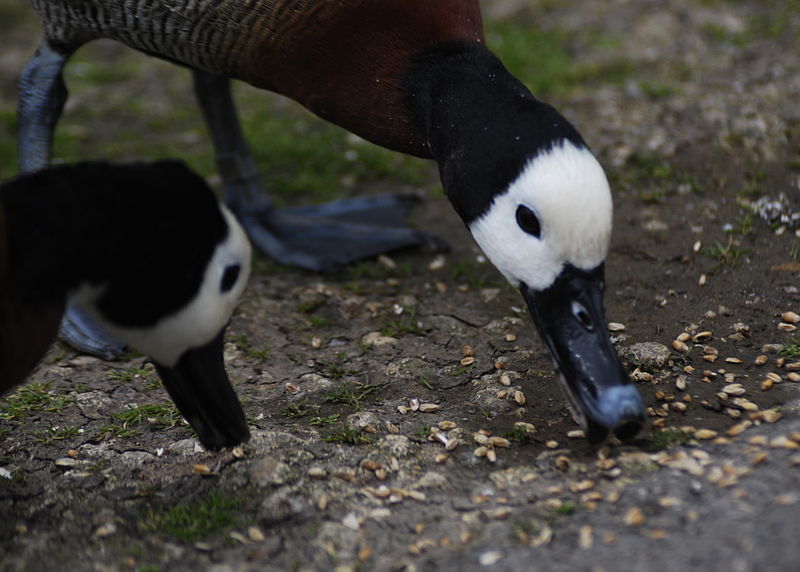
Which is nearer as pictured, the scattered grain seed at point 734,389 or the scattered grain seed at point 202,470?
the scattered grain seed at point 202,470

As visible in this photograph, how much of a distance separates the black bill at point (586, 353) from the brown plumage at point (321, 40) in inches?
32.8

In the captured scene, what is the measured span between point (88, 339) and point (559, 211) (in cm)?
197

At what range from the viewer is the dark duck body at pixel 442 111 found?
2.47 m

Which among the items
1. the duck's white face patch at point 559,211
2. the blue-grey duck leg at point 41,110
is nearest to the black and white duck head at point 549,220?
the duck's white face patch at point 559,211

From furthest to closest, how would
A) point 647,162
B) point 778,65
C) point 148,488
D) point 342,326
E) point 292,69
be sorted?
1. point 778,65
2. point 647,162
3. point 342,326
4. point 292,69
5. point 148,488

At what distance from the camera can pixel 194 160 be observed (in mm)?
5227

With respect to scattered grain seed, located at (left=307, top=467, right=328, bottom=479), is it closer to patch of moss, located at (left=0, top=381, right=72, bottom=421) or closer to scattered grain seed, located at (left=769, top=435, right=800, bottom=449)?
patch of moss, located at (left=0, top=381, right=72, bottom=421)

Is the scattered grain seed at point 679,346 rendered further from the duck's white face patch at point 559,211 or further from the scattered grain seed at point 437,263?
the scattered grain seed at point 437,263

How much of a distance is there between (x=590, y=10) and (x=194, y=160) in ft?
9.42

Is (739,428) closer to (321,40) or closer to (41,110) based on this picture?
(321,40)

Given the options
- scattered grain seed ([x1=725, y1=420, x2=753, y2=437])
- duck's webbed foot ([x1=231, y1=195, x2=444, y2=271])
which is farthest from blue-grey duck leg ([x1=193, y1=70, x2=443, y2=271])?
scattered grain seed ([x1=725, y1=420, x2=753, y2=437])

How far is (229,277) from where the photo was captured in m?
2.46

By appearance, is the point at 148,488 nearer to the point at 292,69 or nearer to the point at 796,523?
the point at 292,69

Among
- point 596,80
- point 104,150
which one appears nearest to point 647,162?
point 596,80
